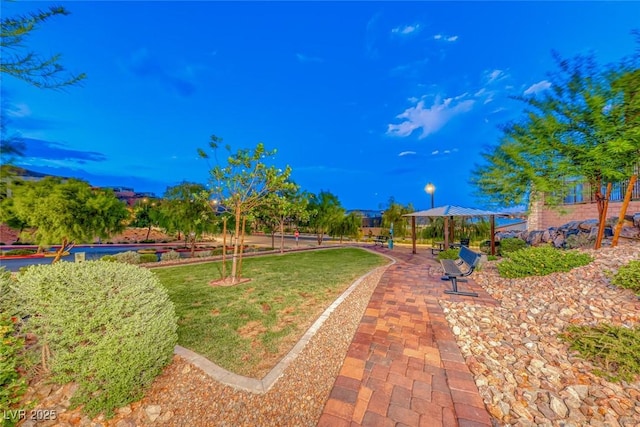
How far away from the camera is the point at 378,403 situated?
2.32 m

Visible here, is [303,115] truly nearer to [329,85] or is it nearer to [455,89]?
[329,85]

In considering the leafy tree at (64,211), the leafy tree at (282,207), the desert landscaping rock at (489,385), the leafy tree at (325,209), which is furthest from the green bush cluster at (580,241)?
the leafy tree at (64,211)

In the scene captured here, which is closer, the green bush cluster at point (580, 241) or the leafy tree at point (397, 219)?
the green bush cluster at point (580, 241)

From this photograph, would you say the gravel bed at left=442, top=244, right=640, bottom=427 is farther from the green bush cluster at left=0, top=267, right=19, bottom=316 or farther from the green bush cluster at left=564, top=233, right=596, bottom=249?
the green bush cluster at left=0, top=267, right=19, bottom=316

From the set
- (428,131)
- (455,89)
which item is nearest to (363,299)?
(455,89)

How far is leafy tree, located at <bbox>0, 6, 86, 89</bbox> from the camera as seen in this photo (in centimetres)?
219

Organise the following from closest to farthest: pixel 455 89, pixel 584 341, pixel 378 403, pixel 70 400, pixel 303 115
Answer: pixel 70 400, pixel 378 403, pixel 584 341, pixel 455 89, pixel 303 115

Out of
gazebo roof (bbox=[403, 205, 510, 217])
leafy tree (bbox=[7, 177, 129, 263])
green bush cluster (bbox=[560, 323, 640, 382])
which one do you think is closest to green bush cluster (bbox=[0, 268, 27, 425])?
green bush cluster (bbox=[560, 323, 640, 382])

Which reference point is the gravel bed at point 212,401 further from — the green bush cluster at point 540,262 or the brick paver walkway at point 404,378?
the green bush cluster at point 540,262

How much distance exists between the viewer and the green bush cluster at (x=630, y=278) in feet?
13.4

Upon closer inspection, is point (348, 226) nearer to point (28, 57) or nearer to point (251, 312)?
point (251, 312)

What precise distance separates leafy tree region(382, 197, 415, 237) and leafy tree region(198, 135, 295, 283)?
66.6 feet

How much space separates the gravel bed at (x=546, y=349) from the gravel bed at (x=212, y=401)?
180 centimetres

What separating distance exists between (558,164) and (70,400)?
1134cm
